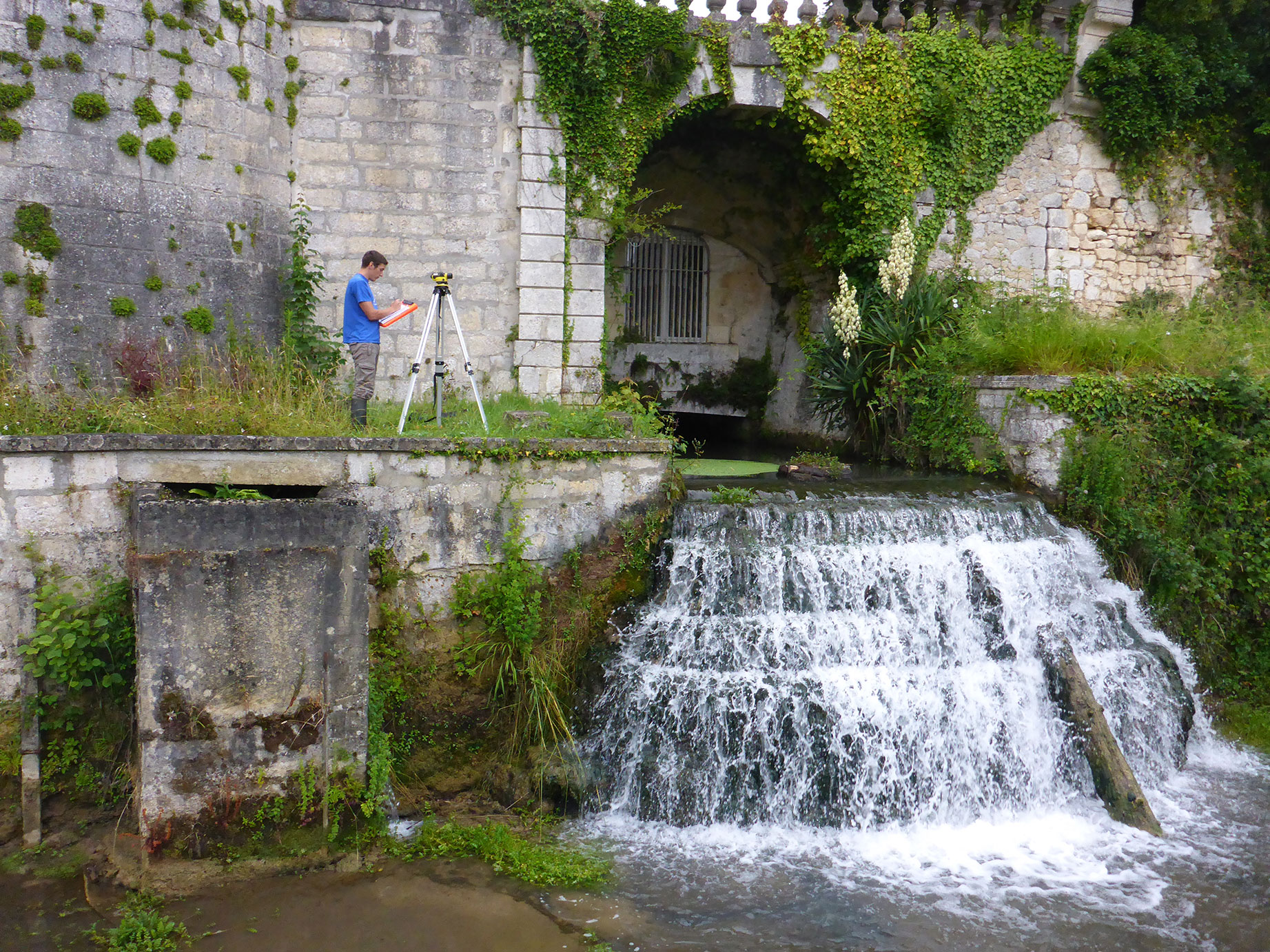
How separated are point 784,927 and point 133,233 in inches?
263

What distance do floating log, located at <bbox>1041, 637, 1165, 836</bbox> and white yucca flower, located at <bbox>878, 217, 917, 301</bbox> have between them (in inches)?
164

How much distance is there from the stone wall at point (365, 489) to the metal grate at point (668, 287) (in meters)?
6.12

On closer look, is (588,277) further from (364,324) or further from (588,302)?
(364,324)

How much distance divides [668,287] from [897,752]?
780 centimetres

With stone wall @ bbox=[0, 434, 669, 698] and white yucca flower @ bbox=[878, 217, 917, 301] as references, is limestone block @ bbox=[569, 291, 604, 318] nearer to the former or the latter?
white yucca flower @ bbox=[878, 217, 917, 301]

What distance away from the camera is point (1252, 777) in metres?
5.80

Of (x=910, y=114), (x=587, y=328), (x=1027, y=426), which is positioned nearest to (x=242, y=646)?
(x=587, y=328)

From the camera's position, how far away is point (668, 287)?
11.8 metres

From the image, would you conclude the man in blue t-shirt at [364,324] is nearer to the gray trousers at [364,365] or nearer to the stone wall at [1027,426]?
the gray trousers at [364,365]

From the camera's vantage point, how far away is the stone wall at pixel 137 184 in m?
6.46

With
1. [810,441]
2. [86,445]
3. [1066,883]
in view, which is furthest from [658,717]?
[810,441]

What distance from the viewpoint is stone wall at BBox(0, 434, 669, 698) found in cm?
460

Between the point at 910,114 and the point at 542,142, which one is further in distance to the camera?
the point at 910,114

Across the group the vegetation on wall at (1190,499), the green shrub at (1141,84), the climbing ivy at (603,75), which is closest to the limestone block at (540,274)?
the climbing ivy at (603,75)
